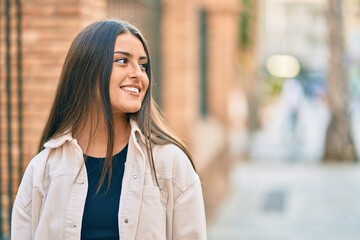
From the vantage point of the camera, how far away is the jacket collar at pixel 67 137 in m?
2.86

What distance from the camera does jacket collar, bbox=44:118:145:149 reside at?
2.86 m

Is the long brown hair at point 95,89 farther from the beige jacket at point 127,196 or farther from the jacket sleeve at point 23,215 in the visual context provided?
the jacket sleeve at point 23,215

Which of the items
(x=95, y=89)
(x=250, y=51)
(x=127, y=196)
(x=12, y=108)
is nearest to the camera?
(x=127, y=196)

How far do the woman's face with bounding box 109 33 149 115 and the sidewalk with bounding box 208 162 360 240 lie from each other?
7507mm

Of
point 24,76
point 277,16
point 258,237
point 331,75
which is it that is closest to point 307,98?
point 277,16

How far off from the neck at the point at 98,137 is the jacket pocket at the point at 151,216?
197 millimetres

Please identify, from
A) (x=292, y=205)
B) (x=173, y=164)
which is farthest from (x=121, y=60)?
(x=292, y=205)

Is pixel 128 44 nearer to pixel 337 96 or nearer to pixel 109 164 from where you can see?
pixel 109 164

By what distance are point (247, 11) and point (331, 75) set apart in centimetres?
757

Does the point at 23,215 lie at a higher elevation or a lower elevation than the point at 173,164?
lower

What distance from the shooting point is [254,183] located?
52.6 ft

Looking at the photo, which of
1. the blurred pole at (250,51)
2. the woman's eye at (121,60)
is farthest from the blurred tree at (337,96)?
the woman's eye at (121,60)

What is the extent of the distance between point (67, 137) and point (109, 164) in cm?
17

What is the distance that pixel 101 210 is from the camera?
278 cm
